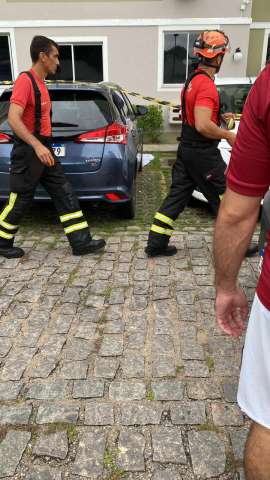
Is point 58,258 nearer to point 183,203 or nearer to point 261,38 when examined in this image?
point 183,203

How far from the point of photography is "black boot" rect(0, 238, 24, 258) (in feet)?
15.0

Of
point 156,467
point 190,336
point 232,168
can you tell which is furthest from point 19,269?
point 232,168

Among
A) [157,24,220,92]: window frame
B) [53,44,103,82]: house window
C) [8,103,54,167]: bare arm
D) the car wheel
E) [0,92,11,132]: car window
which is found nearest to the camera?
[8,103,54,167]: bare arm

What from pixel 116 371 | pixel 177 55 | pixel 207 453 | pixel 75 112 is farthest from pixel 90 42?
pixel 207 453

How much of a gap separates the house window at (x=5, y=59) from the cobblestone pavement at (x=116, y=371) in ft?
31.3

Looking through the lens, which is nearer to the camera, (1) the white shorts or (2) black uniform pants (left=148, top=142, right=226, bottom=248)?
(1) the white shorts

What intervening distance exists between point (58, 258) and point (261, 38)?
36.2 feet

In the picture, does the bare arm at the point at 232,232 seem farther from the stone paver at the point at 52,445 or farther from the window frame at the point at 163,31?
the window frame at the point at 163,31

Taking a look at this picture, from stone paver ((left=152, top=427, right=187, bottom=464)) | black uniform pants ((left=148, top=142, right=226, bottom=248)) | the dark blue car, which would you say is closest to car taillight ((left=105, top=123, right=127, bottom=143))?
the dark blue car

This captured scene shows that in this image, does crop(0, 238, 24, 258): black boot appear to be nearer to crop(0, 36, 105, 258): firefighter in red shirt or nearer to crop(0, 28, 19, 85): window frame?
crop(0, 36, 105, 258): firefighter in red shirt

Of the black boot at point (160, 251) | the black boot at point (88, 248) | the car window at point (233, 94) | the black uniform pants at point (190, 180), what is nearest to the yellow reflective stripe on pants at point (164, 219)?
the black uniform pants at point (190, 180)

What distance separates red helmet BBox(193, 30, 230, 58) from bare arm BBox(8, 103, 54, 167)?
5.24 ft

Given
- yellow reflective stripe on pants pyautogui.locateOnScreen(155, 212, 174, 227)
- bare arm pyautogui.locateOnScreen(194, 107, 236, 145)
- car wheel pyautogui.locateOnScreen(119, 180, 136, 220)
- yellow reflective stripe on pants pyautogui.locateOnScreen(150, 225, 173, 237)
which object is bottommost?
car wheel pyautogui.locateOnScreen(119, 180, 136, 220)

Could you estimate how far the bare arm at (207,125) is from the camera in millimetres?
3953
